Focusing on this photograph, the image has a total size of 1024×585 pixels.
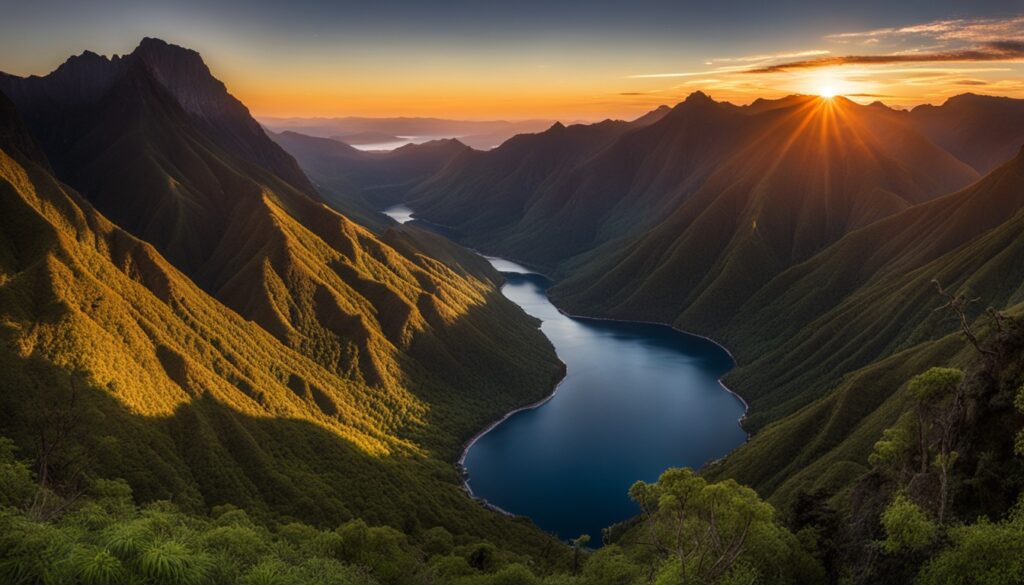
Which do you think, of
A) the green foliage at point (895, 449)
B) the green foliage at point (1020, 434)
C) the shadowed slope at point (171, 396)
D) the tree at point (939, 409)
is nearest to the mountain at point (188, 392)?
the shadowed slope at point (171, 396)

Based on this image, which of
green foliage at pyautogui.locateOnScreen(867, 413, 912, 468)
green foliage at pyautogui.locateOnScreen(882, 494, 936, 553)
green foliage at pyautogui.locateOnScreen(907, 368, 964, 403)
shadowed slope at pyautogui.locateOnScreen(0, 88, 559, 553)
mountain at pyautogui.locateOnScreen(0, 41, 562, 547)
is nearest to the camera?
green foliage at pyautogui.locateOnScreen(882, 494, 936, 553)

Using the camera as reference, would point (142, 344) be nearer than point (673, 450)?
Yes

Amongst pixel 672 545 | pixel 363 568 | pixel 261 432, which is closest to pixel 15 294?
pixel 261 432

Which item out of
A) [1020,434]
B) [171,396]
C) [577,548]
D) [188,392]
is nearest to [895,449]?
[1020,434]

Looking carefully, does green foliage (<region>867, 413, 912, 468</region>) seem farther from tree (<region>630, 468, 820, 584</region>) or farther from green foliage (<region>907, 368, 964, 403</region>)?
tree (<region>630, 468, 820, 584</region>)

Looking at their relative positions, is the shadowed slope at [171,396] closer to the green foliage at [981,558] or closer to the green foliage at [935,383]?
the green foliage at [935,383]

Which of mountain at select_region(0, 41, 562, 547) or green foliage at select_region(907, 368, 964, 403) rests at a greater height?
green foliage at select_region(907, 368, 964, 403)

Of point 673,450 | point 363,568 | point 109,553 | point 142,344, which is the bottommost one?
point 673,450

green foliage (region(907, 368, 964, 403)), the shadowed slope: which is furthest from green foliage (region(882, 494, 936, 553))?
the shadowed slope

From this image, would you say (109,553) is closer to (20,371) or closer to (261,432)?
(20,371)
